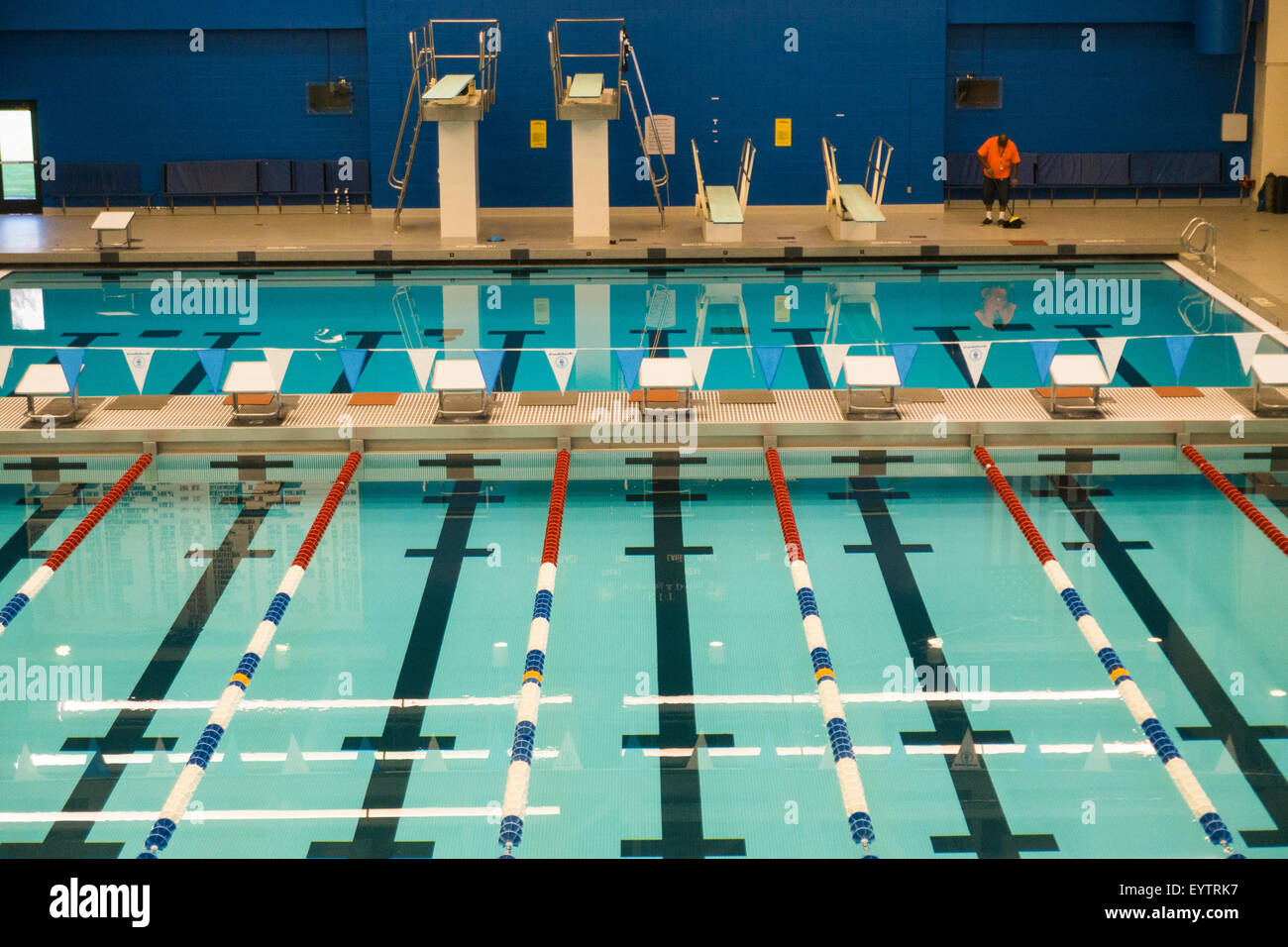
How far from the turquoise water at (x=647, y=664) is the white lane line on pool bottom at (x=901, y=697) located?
0.7 inches

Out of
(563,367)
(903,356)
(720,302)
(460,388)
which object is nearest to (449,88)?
(720,302)

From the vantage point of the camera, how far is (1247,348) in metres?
8.87

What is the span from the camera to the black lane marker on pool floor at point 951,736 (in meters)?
4.84

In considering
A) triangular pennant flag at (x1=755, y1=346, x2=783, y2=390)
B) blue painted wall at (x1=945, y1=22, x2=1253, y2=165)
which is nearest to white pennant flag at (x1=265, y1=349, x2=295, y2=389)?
triangular pennant flag at (x1=755, y1=346, x2=783, y2=390)

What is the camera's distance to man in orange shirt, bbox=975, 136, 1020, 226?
15.2 meters

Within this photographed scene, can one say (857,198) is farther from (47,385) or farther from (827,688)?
(827,688)

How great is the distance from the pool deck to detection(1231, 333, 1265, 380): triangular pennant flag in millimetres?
176

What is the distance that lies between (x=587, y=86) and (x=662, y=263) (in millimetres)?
2061

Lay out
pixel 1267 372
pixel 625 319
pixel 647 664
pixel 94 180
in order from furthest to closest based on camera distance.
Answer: pixel 94 180, pixel 625 319, pixel 1267 372, pixel 647 664

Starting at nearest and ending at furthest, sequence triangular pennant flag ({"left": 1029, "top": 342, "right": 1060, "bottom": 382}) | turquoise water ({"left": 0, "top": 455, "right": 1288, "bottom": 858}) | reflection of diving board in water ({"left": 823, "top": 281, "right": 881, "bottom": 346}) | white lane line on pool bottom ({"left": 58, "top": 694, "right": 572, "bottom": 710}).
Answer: turquoise water ({"left": 0, "top": 455, "right": 1288, "bottom": 858}), white lane line on pool bottom ({"left": 58, "top": 694, "right": 572, "bottom": 710}), triangular pennant flag ({"left": 1029, "top": 342, "right": 1060, "bottom": 382}), reflection of diving board in water ({"left": 823, "top": 281, "right": 881, "bottom": 346})

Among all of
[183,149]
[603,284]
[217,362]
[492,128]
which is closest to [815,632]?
[217,362]

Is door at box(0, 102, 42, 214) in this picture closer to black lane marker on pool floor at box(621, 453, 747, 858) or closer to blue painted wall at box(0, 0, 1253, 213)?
blue painted wall at box(0, 0, 1253, 213)

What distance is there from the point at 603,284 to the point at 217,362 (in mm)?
5464

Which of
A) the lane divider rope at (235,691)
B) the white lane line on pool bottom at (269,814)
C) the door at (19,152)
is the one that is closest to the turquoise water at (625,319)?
the lane divider rope at (235,691)
